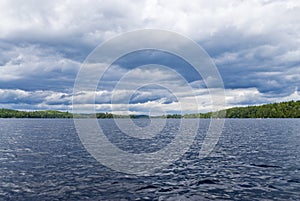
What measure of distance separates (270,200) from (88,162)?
101 ft

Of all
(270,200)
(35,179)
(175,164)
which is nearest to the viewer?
(270,200)

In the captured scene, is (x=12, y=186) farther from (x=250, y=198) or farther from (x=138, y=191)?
(x=250, y=198)

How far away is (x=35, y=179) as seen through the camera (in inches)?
1437

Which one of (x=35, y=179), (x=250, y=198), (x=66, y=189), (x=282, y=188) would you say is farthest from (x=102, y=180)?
(x=282, y=188)

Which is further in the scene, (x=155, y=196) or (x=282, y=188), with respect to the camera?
(x=282, y=188)

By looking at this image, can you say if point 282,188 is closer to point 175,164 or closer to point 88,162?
point 175,164

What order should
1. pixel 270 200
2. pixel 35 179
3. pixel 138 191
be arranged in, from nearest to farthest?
1. pixel 270 200
2. pixel 138 191
3. pixel 35 179

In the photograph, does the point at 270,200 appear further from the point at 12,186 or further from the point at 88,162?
the point at 88,162

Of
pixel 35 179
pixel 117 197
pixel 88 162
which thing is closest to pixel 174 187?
pixel 117 197

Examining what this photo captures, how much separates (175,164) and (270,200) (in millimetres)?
21217

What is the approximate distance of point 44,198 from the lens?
28.8 meters

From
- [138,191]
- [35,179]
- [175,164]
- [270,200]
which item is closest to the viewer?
[270,200]

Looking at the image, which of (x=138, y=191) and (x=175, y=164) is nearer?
(x=138, y=191)

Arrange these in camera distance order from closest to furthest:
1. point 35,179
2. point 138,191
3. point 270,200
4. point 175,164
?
1. point 270,200
2. point 138,191
3. point 35,179
4. point 175,164
